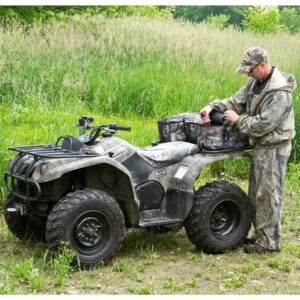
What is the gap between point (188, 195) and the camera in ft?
19.6

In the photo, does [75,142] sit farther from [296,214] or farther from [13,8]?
[13,8]

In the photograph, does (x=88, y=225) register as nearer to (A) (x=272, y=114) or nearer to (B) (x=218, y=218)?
(B) (x=218, y=218)

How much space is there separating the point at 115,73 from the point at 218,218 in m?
5.23

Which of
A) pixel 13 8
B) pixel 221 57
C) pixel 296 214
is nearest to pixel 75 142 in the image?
pixel 296 214

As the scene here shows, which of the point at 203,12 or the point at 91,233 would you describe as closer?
the point at 91,233

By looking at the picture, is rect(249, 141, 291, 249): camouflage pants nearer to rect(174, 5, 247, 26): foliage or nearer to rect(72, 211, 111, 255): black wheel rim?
rect(72, 211, 111, 255): black wheel rim

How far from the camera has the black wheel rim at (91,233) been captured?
544 centimetres

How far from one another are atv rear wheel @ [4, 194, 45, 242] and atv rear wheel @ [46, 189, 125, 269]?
0.58 m

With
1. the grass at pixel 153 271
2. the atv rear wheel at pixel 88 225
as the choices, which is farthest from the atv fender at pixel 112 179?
the grass at pixel 153 271

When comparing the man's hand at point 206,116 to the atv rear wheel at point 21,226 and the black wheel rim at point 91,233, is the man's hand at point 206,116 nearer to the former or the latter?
the black wheel rim at point 91,233

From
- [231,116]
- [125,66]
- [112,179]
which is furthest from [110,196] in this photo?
[125,66]

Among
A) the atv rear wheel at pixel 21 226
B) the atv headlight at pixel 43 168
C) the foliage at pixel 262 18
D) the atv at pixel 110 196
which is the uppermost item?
the foliage at pixel 262 18

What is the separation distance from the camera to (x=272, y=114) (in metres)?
5.97

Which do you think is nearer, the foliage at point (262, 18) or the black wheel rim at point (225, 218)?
the black wheel rim at point (225, 218)
